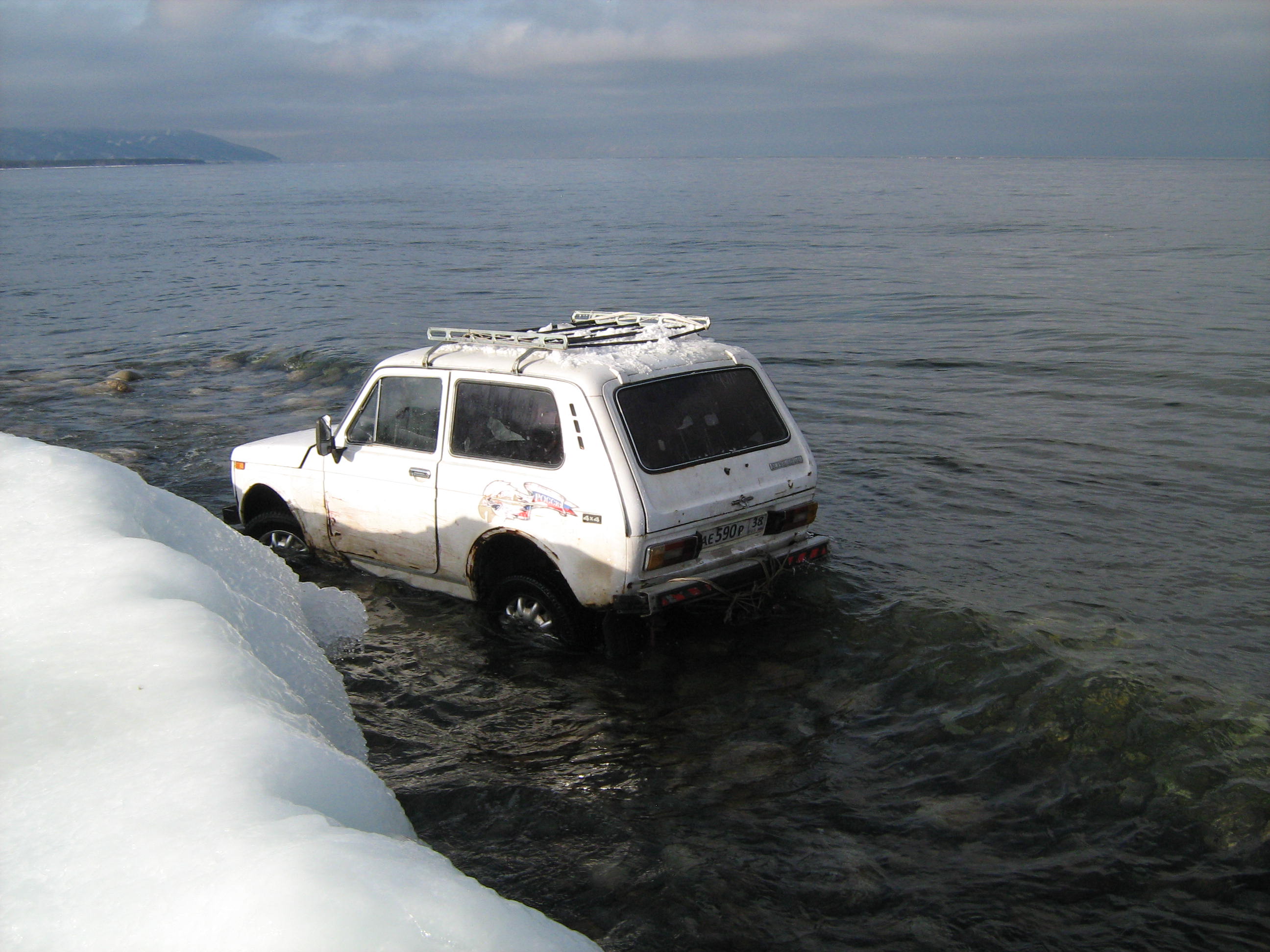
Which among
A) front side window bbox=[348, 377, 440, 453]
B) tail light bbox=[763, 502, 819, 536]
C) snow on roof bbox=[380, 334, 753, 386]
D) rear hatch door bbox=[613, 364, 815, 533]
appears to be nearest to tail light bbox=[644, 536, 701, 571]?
rear hatch door bbox=[613, 364, 815, 533]

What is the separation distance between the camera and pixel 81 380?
19.3 meters

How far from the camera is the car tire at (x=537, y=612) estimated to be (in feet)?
22.2

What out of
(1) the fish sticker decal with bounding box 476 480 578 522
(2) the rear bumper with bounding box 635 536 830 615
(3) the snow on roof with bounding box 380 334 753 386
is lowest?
(2) the rear bumper with bounding box 635 536 830 615

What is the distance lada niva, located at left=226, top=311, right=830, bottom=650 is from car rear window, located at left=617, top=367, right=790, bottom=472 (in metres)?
0.01

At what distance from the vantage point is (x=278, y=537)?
28.7 ft

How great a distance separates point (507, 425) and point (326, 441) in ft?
5.85

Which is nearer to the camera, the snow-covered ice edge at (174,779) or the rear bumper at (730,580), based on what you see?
the snow-covered ice edge at (174,779)

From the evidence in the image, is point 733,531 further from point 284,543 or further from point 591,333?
point 284,543

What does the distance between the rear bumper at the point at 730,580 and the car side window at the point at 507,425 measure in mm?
1068

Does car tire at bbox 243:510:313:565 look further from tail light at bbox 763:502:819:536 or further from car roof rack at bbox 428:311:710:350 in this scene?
tail light at bbox 763:502:819:536

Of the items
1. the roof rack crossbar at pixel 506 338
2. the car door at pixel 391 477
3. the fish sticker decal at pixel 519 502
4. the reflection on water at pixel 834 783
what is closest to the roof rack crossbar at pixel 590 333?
the roof rack crossbar at pixel 506 338

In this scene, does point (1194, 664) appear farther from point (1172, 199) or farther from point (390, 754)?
point (1172, 199)

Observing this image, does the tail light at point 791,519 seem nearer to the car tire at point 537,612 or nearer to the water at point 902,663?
the water at point 902,663

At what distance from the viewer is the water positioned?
483cm
